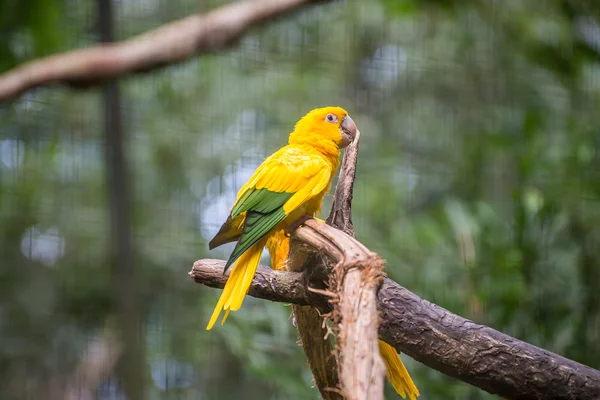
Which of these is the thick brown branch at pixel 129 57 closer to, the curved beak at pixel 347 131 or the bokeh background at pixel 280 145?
the curved beak at pixel 347 131

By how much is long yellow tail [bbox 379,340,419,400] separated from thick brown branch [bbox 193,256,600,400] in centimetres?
17

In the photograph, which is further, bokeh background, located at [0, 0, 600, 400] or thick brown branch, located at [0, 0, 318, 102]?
bokeh background, located at [0, 0, 600, 400]

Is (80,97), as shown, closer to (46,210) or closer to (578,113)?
(46,210)

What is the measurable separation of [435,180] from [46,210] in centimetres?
223

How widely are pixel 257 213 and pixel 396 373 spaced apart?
61 centimetres

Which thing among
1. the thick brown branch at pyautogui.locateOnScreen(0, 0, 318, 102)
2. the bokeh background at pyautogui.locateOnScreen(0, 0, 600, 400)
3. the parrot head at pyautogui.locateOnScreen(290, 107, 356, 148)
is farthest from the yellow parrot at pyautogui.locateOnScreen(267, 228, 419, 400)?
the bokeh background at pyautogui.locateOnScreen(0, 0, 600, 400)

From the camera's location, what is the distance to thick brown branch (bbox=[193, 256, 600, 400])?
5.59ft

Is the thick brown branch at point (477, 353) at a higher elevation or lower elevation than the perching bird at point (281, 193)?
lower

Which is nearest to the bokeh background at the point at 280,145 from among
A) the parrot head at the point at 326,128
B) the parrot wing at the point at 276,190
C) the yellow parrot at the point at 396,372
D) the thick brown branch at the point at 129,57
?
the thick brown branch at the point at 129,57

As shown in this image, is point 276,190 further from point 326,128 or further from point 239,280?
point 326,128

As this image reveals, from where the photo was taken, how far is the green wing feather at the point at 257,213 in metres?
1.70

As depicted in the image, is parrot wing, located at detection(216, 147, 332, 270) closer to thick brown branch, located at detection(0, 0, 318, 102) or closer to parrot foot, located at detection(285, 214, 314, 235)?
parrot foot, located at detection(285, 214, 314, 235)

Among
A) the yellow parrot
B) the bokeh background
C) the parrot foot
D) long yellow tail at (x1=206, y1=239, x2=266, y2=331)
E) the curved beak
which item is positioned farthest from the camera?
the bokeh background

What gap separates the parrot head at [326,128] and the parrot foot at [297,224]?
15.4 inches
